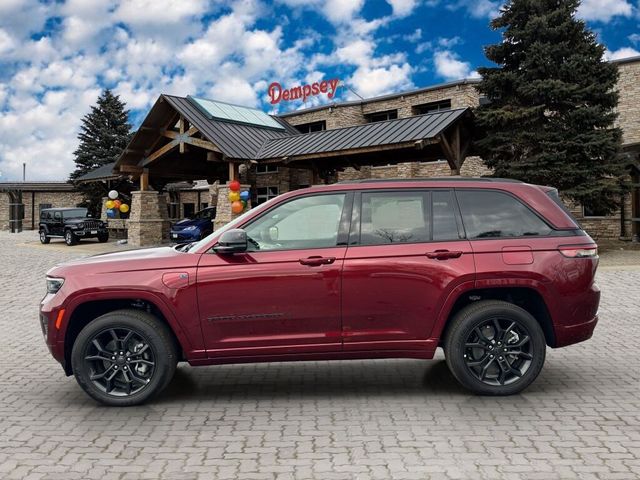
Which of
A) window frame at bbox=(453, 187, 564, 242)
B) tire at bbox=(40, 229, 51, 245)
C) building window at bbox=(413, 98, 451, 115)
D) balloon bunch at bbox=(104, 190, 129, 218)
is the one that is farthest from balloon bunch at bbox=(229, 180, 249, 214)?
window frame at bbox=(453, 187, 564, 242)

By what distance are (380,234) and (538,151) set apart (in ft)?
52.2

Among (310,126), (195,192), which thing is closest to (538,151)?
(310,126)

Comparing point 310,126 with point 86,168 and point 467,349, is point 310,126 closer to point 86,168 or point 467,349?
point 86,168

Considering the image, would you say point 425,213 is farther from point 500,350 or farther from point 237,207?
point 237,207

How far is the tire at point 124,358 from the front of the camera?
4.80m

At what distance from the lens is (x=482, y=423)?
436 cm

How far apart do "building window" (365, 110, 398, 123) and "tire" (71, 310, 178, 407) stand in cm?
2988

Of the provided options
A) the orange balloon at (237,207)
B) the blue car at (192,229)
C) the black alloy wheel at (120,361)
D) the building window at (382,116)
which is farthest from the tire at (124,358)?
the building window at (382,116)

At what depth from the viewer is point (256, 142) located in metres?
24.5

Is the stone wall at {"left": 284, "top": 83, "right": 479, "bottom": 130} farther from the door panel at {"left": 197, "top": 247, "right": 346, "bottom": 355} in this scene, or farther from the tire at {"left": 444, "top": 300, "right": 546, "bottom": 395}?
the door panel at {"left": 197, "top": 247, "right": 346, "bottom": 355}

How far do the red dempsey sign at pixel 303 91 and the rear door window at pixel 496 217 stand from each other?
31.8 m

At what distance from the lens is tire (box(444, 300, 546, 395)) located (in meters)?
4.89

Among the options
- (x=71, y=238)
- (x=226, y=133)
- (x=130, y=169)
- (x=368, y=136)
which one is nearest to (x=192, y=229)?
(x=226, y=133)

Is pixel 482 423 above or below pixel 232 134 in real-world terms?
below
